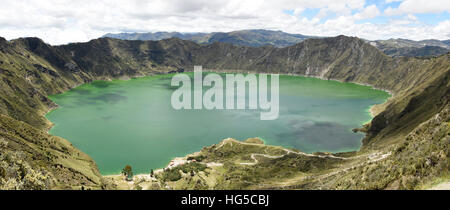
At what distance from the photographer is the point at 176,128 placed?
124 meters

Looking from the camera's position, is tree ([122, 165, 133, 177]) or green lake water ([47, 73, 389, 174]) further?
green lake water ([47, 73, 389, 174])

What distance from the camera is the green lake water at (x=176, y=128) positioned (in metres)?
97.4

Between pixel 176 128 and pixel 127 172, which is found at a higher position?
pixel 176 128

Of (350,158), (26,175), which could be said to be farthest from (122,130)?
(350,158)

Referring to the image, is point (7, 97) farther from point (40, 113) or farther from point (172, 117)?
point (172, 117)

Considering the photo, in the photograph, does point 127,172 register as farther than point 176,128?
No

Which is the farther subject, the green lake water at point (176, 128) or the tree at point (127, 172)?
the green lake water at point (176, 128)

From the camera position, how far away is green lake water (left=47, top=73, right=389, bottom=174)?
97375 millimetres

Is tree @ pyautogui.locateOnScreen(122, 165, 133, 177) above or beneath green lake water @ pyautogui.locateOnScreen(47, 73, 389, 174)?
beneath

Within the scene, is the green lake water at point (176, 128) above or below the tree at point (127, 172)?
above

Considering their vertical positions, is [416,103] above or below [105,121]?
above

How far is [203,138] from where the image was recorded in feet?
366


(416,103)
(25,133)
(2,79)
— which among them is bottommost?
(25,133)
